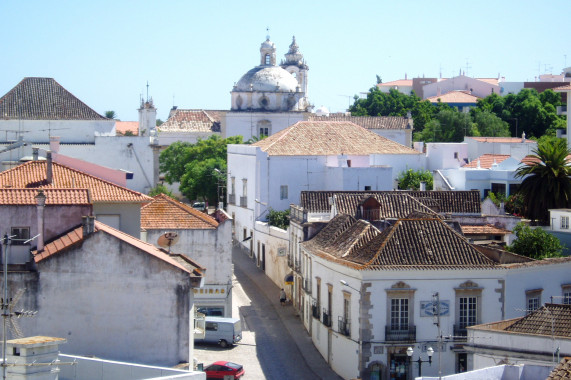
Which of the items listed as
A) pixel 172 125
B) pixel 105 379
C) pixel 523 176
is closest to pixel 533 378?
pixel 105 379

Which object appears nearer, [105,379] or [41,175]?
[105,379]

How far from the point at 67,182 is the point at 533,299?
15093 millimetres

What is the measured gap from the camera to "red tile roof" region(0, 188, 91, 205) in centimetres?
3008

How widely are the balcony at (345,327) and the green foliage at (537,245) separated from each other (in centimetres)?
940

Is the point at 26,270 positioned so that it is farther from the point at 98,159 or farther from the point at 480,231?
the point at 98,159

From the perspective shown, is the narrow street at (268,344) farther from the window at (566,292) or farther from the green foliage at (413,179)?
the green foliage at (413,179)

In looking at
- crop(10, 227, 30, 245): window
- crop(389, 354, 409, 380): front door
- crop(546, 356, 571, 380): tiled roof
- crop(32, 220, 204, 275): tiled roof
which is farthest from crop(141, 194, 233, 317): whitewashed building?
crop(546, 356, 571, 380): tiled roof

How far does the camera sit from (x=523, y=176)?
59.1m

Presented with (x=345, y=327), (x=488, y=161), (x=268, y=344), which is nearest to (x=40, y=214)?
(x=345, y=327)

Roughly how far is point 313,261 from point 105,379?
18.7 meters

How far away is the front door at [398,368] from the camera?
36562 millimetres

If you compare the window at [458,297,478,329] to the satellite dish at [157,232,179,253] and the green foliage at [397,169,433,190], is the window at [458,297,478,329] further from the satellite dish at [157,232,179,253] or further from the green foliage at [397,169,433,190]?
the green foliage at [397,169,433,190]

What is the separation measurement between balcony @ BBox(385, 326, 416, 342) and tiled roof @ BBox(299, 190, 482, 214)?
48.0ft

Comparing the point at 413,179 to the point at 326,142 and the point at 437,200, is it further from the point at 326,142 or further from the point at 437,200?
the point at 437,200
